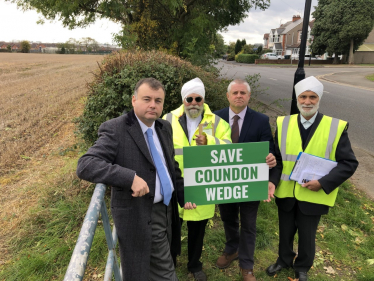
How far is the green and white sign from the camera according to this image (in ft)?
8.18

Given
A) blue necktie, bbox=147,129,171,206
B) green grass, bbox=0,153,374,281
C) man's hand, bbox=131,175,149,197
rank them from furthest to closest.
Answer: green grass, bbox=0,153,374,281
blue necktie, bbox=147,129,171,206
man's hand, bbox=131,175,149,197

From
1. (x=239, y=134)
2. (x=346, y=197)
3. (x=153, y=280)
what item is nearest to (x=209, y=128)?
(x=239, y=134)

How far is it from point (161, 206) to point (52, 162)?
15.8 feet

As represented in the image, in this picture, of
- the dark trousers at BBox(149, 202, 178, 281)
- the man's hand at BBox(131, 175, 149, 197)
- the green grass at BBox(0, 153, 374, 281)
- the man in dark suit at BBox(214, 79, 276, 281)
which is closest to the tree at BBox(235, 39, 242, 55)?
the green grass at BBox(0, 153, 374, 281)

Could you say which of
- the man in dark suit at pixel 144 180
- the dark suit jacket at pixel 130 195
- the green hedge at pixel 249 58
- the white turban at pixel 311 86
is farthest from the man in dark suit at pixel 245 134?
the green hedge at pixel 249 58

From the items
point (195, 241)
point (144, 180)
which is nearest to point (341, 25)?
point (195, 241)

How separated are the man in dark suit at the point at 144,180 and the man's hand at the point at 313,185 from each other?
51.8 inches

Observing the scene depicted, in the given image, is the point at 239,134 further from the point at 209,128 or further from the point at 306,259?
the point at 306,259

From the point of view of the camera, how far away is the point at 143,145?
1.96 metres

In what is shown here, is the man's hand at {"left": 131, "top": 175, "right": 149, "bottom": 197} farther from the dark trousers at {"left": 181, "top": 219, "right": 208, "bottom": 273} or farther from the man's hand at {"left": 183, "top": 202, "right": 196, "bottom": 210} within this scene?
the dark trousers at {"left": 181, "top": 219, "right": 208, "bottom": 273}

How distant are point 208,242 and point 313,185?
5.62ft

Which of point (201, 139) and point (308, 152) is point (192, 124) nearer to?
point (201, 139)

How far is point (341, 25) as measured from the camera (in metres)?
43.9

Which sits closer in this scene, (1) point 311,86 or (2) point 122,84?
(1) point 311,86
